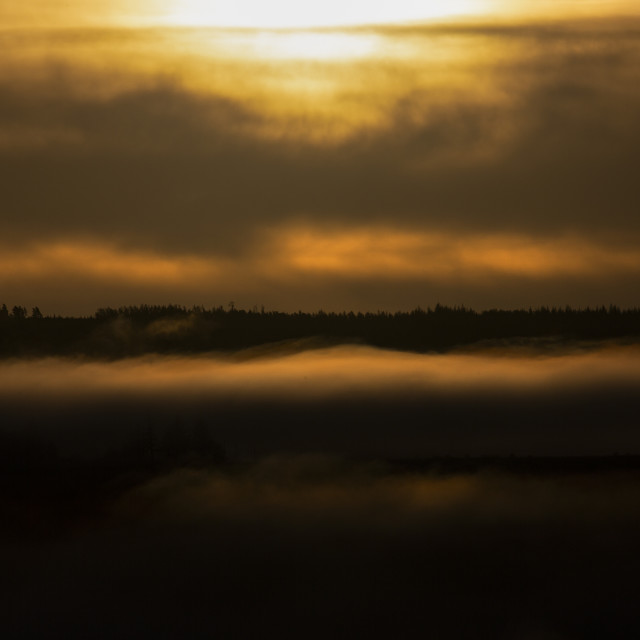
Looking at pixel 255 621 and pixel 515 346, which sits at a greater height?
pixel 515 346

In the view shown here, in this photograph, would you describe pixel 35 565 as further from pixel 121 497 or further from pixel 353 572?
pixel 353 572

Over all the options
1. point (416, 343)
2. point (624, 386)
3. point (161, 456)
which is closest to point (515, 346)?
point (416, 343)

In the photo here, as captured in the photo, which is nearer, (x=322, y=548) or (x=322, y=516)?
(x=322, y=548)

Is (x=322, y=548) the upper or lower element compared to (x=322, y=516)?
lower

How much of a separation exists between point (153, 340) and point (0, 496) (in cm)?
4609

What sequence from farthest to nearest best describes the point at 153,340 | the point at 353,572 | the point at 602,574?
the point at 153,340, the point at 353,572, the point at 602,574

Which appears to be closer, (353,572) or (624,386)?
(353,572)

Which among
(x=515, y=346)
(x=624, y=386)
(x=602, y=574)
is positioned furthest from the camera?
(x=515, y=346)

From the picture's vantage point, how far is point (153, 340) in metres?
126

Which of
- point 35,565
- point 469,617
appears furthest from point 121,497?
point 469,617

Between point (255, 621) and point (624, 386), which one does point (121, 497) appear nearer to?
point (255, 621)

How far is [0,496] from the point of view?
264 ft

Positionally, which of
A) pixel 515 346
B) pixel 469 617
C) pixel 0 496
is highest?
pixel 515 346

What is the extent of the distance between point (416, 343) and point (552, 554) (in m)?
47.0
